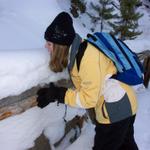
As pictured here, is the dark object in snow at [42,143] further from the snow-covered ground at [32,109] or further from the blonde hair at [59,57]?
the blonde hair at [59,57]

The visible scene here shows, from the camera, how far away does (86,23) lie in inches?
657

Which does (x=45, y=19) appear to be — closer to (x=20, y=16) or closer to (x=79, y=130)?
(x=20, y=16)

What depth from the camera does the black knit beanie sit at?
118 inches

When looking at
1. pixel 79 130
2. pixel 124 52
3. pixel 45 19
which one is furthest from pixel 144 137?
pixel 45 19

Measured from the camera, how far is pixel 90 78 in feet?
9.51

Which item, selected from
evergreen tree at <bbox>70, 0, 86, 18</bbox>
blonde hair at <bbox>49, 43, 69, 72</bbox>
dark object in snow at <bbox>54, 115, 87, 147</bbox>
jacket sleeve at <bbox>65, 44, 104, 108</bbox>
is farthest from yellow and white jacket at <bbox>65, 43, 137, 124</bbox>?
evergreen tree at <bbox>70, 0, 86, 18</bbox>

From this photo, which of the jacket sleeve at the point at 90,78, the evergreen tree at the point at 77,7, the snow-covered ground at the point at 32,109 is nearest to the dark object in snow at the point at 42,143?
the snow-covered ground at the point at 32,109

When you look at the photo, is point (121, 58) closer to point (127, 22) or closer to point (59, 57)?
point (59, 57)

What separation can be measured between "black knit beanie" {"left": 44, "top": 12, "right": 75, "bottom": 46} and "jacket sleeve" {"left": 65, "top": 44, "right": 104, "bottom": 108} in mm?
209

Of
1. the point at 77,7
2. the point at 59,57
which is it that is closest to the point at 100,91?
the point at 59,57

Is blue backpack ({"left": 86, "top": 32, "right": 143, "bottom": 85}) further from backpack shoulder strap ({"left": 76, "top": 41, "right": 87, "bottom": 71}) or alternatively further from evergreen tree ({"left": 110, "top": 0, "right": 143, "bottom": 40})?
evergreen tree ({"left": 110, "top": 0, "right": 143, "bottom": 40})

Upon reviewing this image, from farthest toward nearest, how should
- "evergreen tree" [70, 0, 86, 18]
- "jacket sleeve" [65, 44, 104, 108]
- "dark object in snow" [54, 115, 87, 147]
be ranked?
"evergreen tree" [70, 0, 86, 18] → "dark object in snow" [54, 115, 87, 147] → "jacket sleeve" [65, 44, 104, 108]

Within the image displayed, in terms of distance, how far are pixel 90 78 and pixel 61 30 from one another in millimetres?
461

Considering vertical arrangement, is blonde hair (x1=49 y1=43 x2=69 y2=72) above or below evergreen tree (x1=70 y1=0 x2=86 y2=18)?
above
